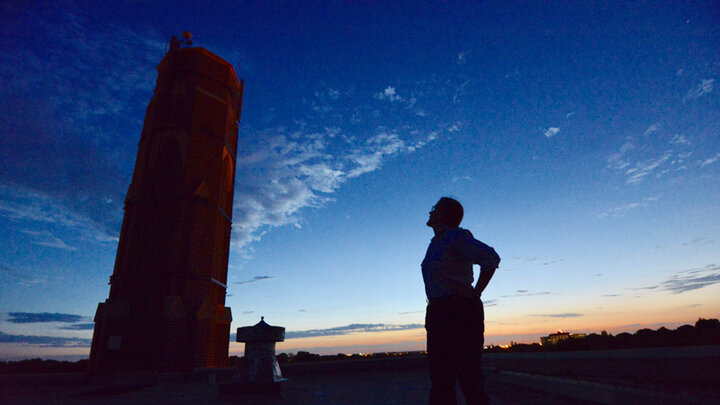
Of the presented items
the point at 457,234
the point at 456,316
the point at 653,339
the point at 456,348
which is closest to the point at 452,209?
the point at 457,234

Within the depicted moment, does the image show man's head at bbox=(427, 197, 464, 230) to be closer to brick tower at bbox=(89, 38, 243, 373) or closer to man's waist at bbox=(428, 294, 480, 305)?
man's waist at bbox=(428, 294, 480, 305)

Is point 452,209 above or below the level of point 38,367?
above

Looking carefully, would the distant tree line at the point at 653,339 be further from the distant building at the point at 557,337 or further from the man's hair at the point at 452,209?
the man's hair at the point at 452,209

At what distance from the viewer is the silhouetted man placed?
203cm

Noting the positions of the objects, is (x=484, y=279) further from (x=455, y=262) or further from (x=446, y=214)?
(x=446, y=214)

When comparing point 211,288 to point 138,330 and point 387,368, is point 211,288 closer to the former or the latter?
point 138,330

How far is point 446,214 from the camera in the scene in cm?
254

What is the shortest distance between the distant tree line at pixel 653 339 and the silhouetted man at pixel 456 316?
265 cm

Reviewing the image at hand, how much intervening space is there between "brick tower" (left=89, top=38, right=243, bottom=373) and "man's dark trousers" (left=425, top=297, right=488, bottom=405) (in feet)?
34.3

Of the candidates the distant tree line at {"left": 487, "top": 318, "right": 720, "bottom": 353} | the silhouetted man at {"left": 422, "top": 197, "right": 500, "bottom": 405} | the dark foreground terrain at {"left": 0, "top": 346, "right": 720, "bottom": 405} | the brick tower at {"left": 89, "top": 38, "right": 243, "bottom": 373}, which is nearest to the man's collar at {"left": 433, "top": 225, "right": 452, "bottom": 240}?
the silhouetted man at {"left": 422, "top": 197, "right": 500, "bottom": 405}

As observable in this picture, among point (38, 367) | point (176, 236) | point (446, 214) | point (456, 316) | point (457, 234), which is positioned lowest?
point (38, 367)

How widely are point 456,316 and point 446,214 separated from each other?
75 centimetres

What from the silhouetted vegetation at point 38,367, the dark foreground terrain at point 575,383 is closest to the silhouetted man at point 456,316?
the dark foreground terrain at point 575,383

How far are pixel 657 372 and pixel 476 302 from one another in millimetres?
1494
